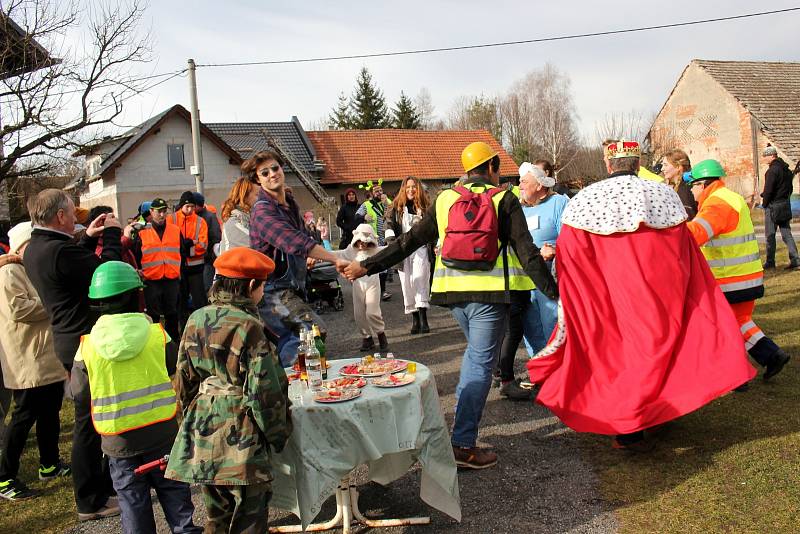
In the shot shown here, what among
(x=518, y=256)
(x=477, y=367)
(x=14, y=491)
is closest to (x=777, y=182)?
(x=518, y=256)

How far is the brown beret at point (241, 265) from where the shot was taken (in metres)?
3.01

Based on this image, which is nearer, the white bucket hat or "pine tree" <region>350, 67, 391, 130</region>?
the white bucket hat

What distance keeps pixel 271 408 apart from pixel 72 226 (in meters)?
2.60

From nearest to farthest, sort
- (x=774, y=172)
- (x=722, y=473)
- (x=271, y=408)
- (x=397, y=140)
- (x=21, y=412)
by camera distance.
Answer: (x=271, y=408)
(x=722, y=473)
(x=21, y=412)
(x=774, y=172)
(x=397, y=140)

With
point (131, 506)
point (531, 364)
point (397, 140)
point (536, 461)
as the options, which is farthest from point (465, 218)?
point (397, 140)

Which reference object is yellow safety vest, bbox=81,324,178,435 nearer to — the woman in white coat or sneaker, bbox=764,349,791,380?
sneaker, bbox=764,349,791,380

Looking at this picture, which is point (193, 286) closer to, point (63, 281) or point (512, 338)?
point (63, 281)

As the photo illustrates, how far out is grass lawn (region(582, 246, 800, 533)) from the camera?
3.55 meters

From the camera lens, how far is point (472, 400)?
172 inches

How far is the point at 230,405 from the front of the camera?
9.61 ft

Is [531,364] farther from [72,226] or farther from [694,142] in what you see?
[694,142]

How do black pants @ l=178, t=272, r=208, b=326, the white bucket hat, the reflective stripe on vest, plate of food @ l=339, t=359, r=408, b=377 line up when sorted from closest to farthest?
plate of food @ l=339, t=359, r=408, b=377 → the reflective stripe on vest → the white bucket hat → black pants @ l=178, t=272, r=208, b=326

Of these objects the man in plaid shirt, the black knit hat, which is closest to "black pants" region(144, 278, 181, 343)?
the black knit hat

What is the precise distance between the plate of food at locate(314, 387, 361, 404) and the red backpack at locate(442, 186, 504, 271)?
123 centimetres
